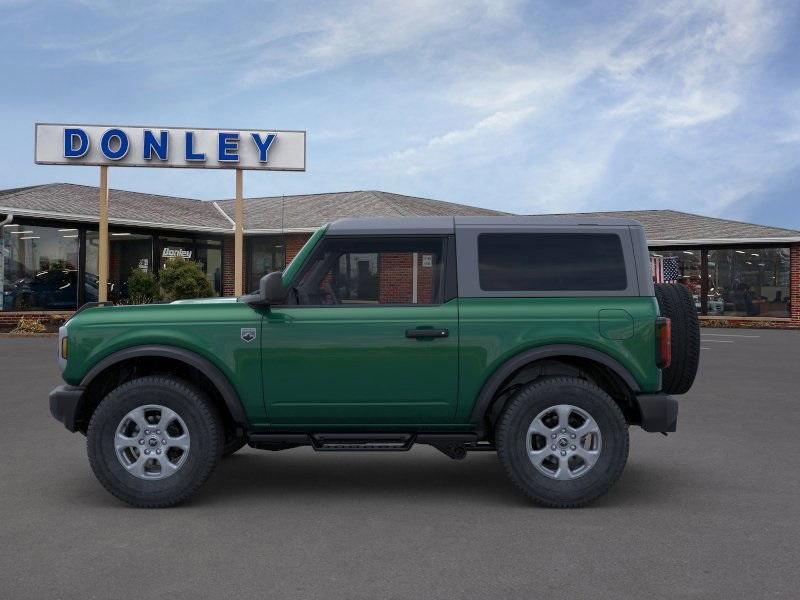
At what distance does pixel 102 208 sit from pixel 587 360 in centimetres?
2092

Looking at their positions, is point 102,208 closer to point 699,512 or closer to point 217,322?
point 217,322

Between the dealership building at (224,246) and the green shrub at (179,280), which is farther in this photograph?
the dealership building at (224,246)

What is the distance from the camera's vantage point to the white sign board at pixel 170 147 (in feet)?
79.5

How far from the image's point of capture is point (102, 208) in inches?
968

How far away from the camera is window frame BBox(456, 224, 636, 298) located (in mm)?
6129

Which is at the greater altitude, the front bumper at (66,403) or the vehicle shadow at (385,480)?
the front bumper at (66,403)

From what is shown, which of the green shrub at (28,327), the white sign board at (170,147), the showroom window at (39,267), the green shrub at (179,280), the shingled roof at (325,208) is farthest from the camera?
the shingled roof at (325,208)

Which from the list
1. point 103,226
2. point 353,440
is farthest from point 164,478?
point 103,226

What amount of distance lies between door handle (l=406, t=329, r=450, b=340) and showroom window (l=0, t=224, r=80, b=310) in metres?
23.8

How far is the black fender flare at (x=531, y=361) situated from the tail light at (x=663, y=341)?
0.77ft

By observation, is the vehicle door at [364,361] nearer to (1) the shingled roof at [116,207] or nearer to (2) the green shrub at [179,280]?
(2) the green shrub at [179,280]

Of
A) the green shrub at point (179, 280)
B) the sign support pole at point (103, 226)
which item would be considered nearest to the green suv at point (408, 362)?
the sign support pole at point (103, 226)

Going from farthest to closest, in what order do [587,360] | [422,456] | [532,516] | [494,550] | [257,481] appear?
[422,456]
[257,481]
[587,360]
[532,516]
[494,550]

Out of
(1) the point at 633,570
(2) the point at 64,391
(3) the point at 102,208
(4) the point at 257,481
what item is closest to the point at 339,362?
(4) the point at 257,481
